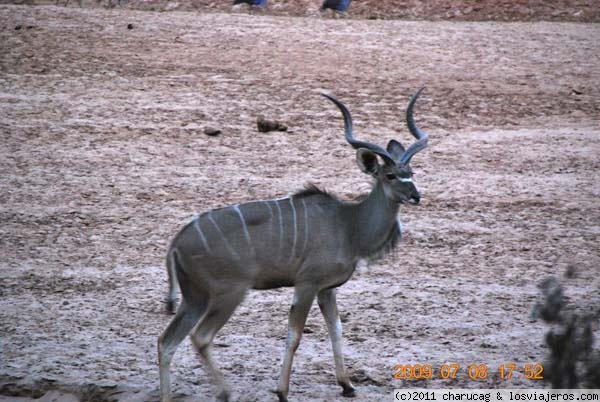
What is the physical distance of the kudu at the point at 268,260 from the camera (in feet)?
17.4

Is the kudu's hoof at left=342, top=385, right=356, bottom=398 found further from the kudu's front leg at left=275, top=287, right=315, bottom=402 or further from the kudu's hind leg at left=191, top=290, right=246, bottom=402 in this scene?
the kudu's hind leg at left=191, top=290, right=246, bottom=402

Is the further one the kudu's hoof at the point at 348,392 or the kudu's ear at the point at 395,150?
the kudu's ear at the point at 395,150

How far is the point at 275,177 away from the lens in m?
8.78

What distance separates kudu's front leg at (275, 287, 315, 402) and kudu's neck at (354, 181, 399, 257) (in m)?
0.41

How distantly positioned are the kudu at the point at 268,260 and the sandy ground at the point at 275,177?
232 millimetres

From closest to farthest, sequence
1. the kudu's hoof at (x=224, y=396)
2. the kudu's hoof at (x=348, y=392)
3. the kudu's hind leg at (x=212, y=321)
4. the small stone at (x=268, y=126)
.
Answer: the kudu's hind leg at (x=212, y=321) → the kudu's hoof at (x=224, y=396) → the kudu's hoof at (x=348, y=392) → the small stone at (x=268, y=126)

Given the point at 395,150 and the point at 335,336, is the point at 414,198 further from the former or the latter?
the point at 335,336

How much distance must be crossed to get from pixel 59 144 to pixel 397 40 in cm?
389

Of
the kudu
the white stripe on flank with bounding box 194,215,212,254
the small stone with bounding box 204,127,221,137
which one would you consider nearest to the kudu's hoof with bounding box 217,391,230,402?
the kudu

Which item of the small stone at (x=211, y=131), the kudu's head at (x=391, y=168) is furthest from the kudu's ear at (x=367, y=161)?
the small stone at (x=211, y=131)

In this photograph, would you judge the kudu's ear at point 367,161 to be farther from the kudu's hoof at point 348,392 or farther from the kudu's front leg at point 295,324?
the kudu's hoof at point 348,392

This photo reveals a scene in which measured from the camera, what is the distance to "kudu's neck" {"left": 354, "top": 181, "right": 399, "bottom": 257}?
18.4 feet
